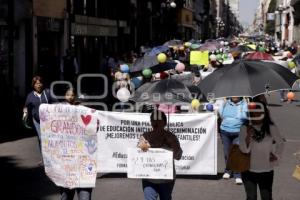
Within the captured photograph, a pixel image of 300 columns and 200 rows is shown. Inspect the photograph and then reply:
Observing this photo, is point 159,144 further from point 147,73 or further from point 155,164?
point 147,73

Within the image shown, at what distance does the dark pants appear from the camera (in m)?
6.82

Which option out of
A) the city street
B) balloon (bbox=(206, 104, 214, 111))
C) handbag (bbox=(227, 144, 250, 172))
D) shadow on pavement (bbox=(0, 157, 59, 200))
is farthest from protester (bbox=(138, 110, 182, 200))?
balloon (bbox=(206, 104, 214, 111))

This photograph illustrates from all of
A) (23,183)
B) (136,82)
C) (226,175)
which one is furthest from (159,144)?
(136,82)

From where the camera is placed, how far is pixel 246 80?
293 inches

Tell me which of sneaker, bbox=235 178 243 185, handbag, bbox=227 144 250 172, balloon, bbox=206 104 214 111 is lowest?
sneaker, bbox=235 178 243 185

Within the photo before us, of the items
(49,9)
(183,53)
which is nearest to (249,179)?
(49,9)

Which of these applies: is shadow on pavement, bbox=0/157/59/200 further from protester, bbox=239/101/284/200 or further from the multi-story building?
the multi-story building

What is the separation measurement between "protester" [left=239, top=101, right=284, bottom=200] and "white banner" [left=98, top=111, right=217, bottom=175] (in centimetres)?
312

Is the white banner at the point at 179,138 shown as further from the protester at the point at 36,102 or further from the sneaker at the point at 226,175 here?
the protester at the point at 36,102

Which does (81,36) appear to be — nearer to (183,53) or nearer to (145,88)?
(183,53)

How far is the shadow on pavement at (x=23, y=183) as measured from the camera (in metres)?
9.16

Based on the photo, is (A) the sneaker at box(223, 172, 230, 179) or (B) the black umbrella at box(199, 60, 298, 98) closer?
(B) the black umbrella at box(199, 60, 298, 98)

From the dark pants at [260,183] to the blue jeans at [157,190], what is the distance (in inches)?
34.6

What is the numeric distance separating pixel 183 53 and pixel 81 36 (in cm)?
877
